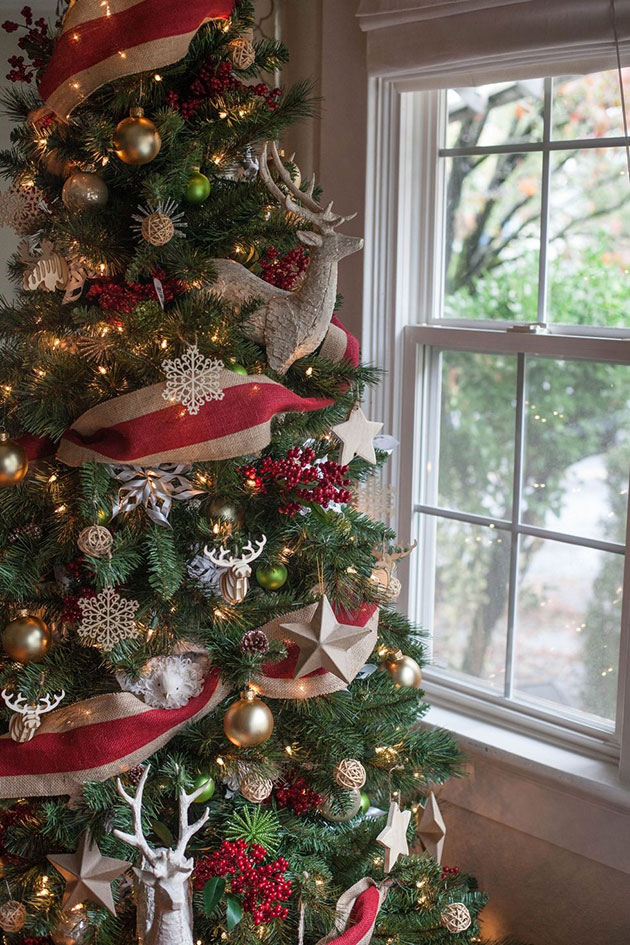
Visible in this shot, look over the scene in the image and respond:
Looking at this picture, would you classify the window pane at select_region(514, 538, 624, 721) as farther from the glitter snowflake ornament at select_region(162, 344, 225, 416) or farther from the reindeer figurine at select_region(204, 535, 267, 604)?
the glitter snowflake ornament at select_region(162, 344, 225, 416)

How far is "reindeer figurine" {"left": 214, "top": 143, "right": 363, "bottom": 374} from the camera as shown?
1.21 m

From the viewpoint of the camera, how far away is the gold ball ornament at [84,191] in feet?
3.93

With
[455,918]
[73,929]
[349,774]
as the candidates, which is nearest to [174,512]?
[349,774]

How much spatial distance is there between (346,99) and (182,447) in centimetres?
105

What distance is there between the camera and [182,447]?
112 centimetres

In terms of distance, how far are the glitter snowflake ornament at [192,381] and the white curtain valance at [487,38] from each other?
2.86 feet


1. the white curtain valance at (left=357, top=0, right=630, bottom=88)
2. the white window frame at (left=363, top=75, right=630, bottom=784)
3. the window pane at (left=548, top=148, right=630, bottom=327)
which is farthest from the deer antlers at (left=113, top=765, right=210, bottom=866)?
the white curtain valance at (left=357, top=0, right=630, bottom=88)

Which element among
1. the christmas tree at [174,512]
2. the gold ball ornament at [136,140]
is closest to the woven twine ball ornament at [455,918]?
the christmas tree at [174,512]

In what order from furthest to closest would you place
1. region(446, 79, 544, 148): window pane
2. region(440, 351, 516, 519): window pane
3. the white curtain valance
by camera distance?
region(440, 351, 516, 519): window pane, region(446, 79, 544, 148): window pane, the white curtain valance

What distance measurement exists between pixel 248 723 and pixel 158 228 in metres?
0.67

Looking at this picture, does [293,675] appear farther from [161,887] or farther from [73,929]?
[73,929]

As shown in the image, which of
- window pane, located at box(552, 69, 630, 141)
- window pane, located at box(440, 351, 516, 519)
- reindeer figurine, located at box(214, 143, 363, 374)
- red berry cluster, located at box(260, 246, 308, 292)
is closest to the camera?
reindeer figurine, located at box(214, 143, 363, 374)

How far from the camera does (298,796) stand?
135cm

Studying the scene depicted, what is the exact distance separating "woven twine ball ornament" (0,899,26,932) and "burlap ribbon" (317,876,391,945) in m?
0.43
